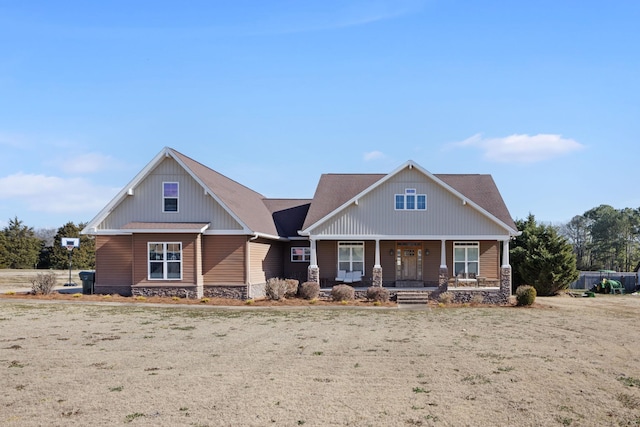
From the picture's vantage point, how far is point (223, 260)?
85.2 feet

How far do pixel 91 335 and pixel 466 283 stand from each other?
19.0m

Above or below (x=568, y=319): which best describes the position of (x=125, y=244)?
above

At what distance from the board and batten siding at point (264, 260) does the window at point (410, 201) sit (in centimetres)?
709

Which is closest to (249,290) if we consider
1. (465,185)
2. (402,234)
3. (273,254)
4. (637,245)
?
(273,254)

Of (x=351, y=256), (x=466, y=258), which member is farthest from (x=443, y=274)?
(x=351, y=256)

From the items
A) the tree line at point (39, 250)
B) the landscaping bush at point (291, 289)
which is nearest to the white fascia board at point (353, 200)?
the landscaping bush at point (291, 289)

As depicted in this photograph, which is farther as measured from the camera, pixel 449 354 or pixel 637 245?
pixel 637 245

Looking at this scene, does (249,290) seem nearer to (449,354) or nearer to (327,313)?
(327,313)

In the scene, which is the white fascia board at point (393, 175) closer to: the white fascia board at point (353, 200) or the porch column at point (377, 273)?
the white fascia board at point (353, 200)

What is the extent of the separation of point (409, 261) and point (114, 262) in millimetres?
14782

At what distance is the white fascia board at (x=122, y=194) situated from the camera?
26.0 m

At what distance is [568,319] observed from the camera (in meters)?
20.5

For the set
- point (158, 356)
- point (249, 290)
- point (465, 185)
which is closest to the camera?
point (158, 356)

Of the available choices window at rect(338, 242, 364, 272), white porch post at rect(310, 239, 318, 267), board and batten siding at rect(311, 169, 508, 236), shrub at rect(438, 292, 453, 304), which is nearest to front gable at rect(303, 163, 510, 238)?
board and batten siding at rect(311, 169, 508, 236)
